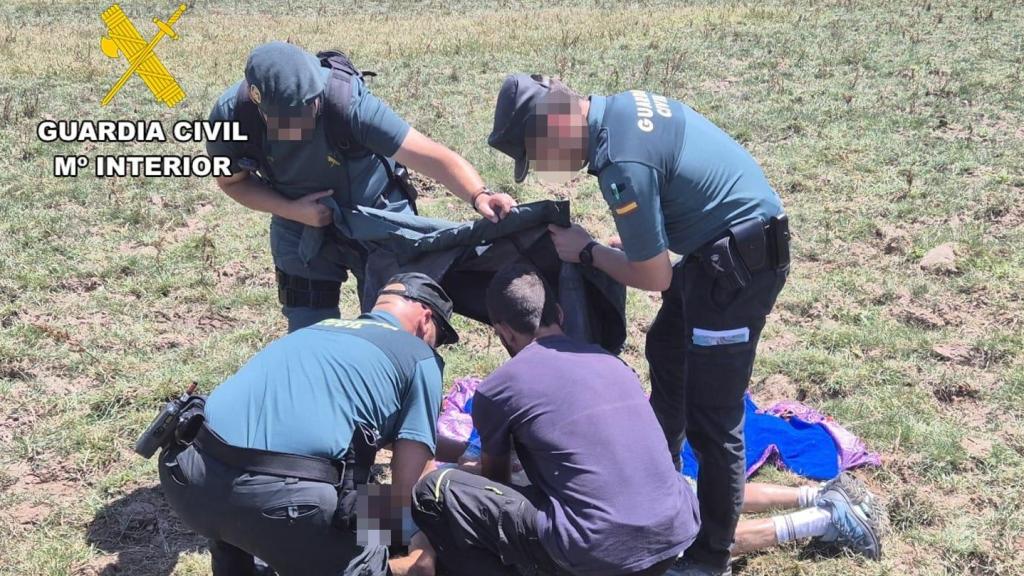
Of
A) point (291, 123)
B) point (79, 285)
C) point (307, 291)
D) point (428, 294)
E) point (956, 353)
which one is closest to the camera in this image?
point (428, 294)

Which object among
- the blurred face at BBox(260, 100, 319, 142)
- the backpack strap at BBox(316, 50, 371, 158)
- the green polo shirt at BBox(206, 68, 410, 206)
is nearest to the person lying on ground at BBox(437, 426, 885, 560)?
the green polo shirt at BBox(206, 68, 410, 206)

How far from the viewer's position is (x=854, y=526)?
167 inches

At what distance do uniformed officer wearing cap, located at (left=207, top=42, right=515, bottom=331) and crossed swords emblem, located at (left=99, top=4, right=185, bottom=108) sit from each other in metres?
7.69

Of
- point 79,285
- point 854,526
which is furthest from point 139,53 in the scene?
point 854,526

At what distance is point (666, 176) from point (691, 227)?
26cm

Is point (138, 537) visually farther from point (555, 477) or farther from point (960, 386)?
point (960, 386)

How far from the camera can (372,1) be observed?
2214 cm

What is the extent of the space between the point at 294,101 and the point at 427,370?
1.34 meters

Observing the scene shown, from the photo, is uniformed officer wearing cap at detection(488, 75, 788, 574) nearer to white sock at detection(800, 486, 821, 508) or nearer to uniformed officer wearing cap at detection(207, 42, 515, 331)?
uniformed officer wearing cap at detection(207, 42, 515, 331)

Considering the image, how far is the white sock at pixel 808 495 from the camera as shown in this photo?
448 centimetres

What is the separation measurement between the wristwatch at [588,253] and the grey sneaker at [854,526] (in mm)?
1632

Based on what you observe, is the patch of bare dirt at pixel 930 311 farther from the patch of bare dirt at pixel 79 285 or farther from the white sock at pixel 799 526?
the patch of bare dirt at pixel 79 285

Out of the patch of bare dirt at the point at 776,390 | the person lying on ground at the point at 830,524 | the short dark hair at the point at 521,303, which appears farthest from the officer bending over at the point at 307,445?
the patch of bare dirt at the point at 776,390

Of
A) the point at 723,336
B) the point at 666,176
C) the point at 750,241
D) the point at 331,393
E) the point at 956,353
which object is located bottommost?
the point at 956,353
